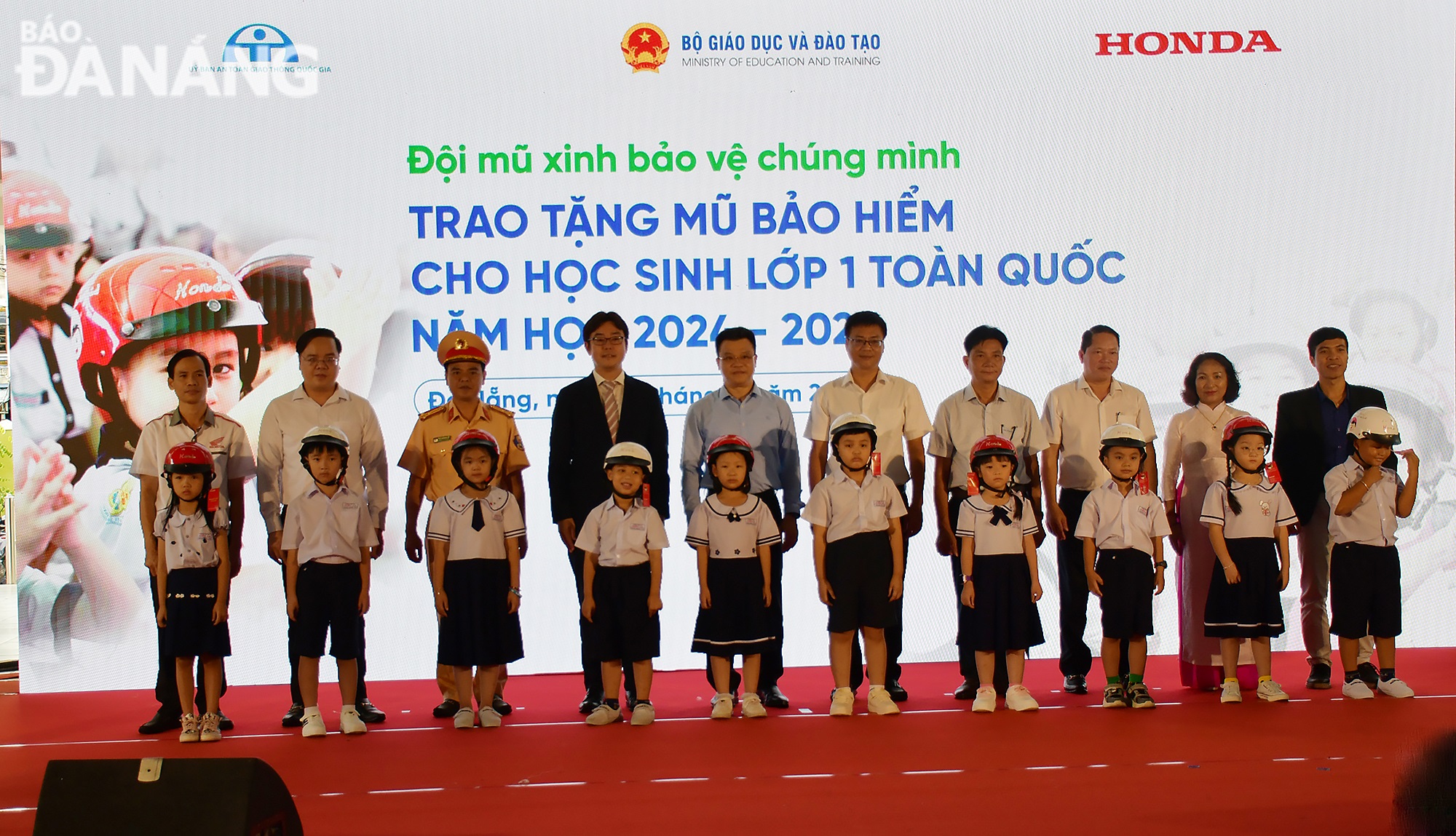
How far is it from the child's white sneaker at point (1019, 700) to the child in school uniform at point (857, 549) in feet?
1.31

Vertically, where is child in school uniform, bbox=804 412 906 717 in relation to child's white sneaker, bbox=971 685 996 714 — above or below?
above

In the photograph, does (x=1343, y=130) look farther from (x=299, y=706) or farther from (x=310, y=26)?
(x=299, y=706)

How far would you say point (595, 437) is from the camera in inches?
178

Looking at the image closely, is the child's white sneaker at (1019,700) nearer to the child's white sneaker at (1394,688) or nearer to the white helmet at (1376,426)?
the child's white sneaker at (1394,688)

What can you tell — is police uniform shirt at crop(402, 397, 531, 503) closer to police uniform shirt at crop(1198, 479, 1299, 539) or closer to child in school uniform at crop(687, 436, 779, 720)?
Answer: child in school uniform at crop(687, 436, 779, 720)

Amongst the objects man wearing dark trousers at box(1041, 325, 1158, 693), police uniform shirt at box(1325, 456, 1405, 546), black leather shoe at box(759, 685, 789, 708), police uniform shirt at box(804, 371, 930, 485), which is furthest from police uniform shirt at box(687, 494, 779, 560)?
police uniform shirt at box(1325, 456, 1405, 546)

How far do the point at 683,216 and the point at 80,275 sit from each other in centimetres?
258

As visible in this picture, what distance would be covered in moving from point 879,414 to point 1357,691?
190 centimetres

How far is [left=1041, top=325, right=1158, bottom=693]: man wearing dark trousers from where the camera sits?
15.4ft

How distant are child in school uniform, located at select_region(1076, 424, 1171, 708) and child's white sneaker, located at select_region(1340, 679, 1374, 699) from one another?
2.16 ft

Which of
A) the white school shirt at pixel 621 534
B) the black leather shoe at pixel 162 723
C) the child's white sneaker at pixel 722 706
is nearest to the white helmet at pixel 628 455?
the white school shirt at pixel 621 534

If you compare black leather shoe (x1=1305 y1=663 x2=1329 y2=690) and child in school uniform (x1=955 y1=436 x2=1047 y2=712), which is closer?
child in school uniform (x1=955 y1=436 x2=1047 y2=712)

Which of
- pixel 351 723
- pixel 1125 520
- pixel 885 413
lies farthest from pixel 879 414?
pixel 351 723

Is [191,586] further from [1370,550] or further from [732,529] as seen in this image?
[1370,550]
